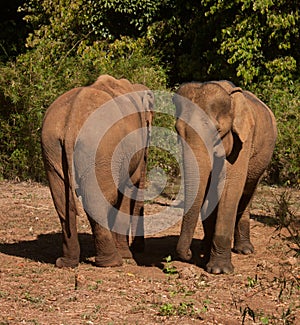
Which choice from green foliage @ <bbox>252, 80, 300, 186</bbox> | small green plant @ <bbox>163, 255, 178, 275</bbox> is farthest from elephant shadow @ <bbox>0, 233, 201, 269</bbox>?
green foliage @ <bbox>252, 80, 300, 186</bbox>

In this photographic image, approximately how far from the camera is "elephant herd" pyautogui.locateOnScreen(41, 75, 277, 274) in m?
7.47

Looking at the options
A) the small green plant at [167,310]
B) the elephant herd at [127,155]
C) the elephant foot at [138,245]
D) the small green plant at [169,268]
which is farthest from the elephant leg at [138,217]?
the small green plant at [167,310]

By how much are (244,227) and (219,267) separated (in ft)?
4.72

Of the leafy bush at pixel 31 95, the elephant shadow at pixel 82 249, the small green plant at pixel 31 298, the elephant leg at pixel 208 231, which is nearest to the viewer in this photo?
the small green plant at pixel 31 298

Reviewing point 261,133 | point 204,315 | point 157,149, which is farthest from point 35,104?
point 204,315

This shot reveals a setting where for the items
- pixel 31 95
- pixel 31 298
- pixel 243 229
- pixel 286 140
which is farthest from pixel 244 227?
pixel 286 140

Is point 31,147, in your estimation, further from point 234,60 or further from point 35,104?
point 234,60

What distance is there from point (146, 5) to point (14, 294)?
12583 mm

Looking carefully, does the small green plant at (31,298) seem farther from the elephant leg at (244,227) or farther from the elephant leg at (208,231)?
the elephant leg at (244,227)

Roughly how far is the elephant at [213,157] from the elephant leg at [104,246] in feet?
2.45

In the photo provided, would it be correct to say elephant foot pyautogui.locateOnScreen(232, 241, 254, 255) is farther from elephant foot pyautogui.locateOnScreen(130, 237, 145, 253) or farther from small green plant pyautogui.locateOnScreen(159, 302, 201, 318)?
small green plant pyautogui.locateOnScreen(159, 302, 201, 318)

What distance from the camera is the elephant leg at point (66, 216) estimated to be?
302 inches

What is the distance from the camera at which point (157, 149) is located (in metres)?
14.5

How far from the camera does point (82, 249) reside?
8992mm
